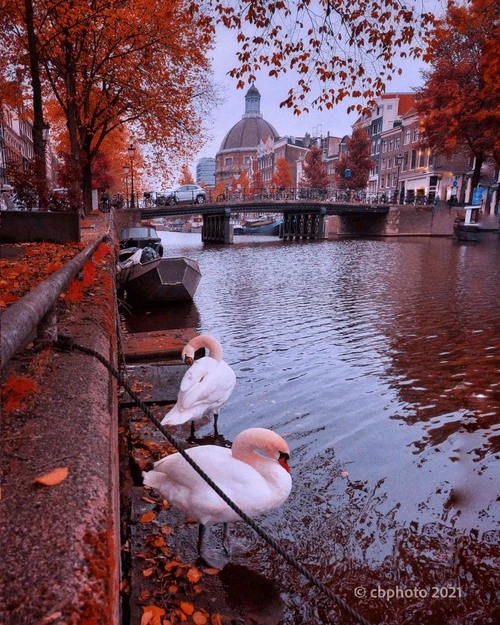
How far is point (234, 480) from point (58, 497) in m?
1.68

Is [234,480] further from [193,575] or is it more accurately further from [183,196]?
[183,196]

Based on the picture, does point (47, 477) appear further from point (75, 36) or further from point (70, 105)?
point (75, 36)

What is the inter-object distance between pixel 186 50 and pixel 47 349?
2144cm

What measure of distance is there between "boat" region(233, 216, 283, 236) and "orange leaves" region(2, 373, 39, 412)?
208ft

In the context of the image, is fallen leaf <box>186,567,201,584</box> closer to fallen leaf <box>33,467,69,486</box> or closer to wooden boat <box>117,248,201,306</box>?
fallen leaf <box>33,467,69,486</box>

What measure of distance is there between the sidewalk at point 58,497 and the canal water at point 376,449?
1797mm

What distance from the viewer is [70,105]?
758 inches

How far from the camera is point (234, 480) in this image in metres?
3.11

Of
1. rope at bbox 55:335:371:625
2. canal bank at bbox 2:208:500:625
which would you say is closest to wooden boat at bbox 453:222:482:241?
canal bank at bbox 2:208:500:625

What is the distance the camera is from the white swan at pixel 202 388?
4.86 metres

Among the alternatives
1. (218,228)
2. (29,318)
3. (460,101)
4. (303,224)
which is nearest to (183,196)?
(218,228)

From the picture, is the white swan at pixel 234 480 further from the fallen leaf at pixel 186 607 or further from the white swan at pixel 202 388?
the white swan at pixel 202 388

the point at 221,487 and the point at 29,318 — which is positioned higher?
the point at 29,318

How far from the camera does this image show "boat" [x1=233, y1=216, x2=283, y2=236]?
67812 mm
